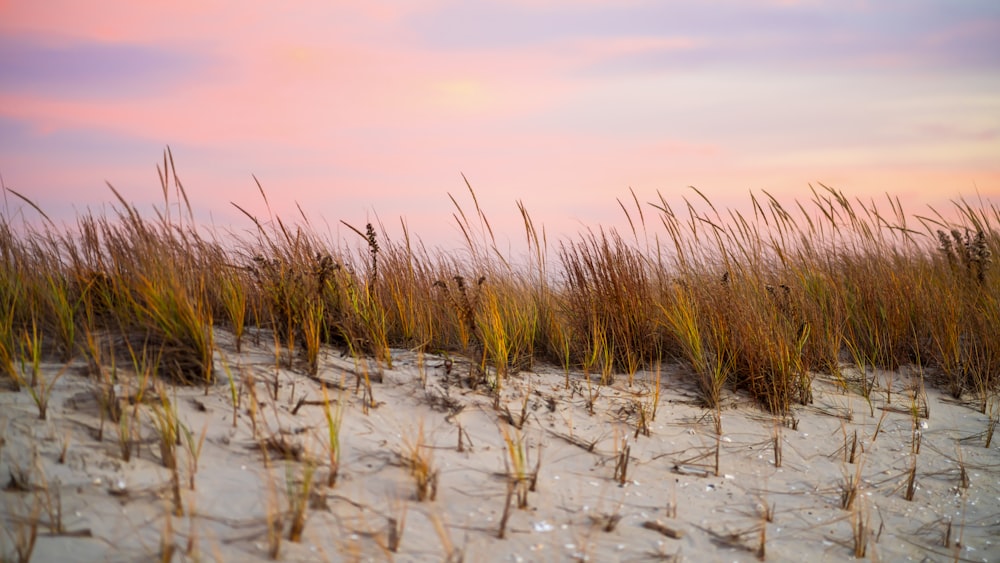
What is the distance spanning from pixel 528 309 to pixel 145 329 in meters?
2.27

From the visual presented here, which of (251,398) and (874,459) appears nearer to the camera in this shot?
(251,398)

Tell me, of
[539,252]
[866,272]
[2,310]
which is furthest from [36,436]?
[866,272]

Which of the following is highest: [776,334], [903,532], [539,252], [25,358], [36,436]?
[539,252]

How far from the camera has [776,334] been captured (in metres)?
4.27

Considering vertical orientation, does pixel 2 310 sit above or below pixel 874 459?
above

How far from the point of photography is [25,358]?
3068mm

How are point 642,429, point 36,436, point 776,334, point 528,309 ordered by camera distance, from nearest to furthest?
point 36,436
point 642,429
point 776,334
point 528,309

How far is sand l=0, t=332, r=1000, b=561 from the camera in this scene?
2348mm

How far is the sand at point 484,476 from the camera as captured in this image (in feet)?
7.70

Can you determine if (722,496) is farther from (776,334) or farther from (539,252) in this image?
(539,252)

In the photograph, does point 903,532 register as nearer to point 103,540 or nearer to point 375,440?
point 375,440

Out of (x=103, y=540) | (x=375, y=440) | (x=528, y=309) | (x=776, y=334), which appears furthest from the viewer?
(x=528, y=309)

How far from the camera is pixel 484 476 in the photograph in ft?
9.50

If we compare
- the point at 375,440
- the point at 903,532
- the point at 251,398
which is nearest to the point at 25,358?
the point at 251,398
